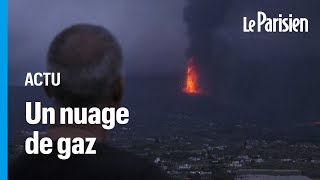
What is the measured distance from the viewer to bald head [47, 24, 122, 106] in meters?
2.08

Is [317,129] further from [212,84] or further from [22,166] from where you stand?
[22,166]

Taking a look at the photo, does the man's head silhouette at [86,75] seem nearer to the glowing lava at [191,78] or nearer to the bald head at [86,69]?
the bald head at [86,69]

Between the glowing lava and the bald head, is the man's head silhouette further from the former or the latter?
the glowing lava

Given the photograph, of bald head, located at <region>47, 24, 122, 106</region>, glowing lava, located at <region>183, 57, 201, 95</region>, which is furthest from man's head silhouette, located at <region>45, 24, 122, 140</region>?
glowing lava, located at <region>183, 57, 201, 95</region>

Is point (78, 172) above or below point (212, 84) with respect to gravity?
below

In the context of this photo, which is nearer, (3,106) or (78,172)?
(78,172)

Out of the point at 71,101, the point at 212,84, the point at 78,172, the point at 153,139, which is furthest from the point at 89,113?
the point at 212,84

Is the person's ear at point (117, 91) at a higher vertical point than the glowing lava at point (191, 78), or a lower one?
lower

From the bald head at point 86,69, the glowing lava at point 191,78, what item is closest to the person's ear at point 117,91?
the bald head at point 86,69

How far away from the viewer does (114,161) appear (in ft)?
6.11

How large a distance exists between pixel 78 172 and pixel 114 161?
0.15m

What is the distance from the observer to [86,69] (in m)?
2.12

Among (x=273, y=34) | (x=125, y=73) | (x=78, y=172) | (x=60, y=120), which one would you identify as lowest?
(x=78, y=172)

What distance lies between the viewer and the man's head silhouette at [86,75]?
208cm
